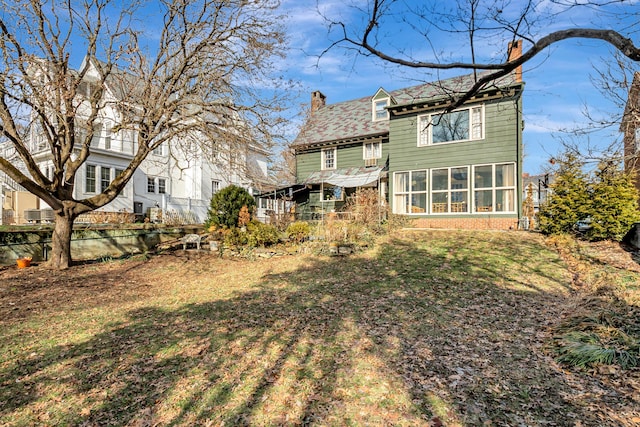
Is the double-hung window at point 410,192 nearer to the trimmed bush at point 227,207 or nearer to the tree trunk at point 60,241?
the trimmed bush at point 227,207

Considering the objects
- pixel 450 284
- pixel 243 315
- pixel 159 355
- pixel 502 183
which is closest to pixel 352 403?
pixel 159 355

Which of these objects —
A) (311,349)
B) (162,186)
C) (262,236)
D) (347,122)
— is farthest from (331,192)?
(311,349)

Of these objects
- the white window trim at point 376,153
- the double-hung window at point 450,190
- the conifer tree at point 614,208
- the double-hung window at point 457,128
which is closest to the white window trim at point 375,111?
the white window trim at point 376,153

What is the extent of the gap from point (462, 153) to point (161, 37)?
13.3m

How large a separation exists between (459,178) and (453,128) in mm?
2507

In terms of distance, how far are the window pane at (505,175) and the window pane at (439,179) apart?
7.28 ft

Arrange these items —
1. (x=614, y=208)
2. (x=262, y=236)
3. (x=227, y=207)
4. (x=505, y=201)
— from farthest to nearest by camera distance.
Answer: (x=505, y=201) < (x=227, y=207) < (x=262, y=236) < (x=614, y=208)

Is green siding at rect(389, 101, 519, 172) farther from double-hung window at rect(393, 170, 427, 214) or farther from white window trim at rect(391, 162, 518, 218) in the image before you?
double-hung window at rect(393, 170, 427, 214)

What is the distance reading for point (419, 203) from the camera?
17.4 metres

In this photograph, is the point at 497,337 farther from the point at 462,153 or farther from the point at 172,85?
the point at 462,153

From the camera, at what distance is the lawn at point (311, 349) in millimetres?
3457

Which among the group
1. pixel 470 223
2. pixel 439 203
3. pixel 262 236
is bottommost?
pixel 262 236

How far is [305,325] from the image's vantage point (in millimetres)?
5816

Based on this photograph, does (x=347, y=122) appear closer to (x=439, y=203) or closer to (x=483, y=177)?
(x=439, y=203)
